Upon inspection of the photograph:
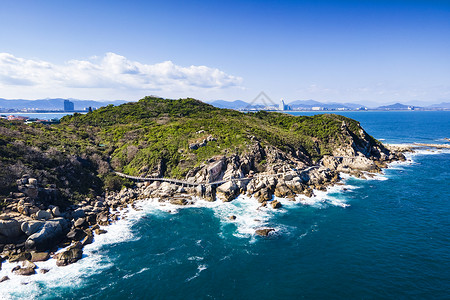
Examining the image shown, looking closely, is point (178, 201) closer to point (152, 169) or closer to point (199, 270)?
point (152, 169)

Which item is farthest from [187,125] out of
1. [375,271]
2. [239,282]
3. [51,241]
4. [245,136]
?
[375,271]

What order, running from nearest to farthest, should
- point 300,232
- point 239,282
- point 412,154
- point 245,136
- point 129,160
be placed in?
point 239,282 < point 300,232 < point 129,160 < point 245,136 < point 412,154

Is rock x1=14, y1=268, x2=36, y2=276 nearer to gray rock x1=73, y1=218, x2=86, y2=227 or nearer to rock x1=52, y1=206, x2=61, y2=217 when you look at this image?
gray rock x1=73, y1=218, x2=86, y2=227

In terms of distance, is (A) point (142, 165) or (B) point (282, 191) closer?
(B) point (282, 191)

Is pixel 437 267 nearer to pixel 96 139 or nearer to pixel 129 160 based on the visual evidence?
pixel 129 160

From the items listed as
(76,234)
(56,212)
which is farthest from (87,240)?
(56,212)

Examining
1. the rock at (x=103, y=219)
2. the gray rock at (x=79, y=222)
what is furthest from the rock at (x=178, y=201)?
the gray rock at (x=79, y=222)

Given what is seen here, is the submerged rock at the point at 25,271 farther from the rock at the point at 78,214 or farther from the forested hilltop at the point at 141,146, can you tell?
the forested hilltop at the point at 141,146
